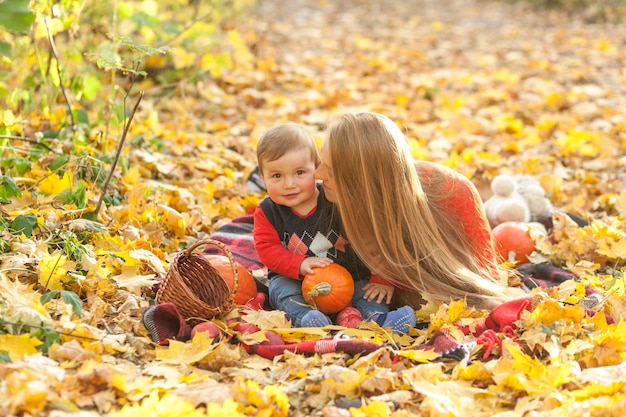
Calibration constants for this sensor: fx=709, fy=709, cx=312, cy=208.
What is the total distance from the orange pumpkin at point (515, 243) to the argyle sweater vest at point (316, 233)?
897 mm

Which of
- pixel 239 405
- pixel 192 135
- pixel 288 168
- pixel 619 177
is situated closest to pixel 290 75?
pixel 192 135

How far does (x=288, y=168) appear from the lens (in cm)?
302

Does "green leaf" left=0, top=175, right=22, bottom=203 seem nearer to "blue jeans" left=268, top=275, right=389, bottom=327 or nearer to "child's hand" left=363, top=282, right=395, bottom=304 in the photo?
"blue jeans" left=268, top=275, right=389, bottom=327

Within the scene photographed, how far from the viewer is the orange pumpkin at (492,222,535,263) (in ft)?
12.0

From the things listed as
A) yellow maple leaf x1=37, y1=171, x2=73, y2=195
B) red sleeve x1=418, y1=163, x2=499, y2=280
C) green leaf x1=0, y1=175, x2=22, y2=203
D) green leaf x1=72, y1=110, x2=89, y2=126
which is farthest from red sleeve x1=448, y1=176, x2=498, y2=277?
A: green leaf x1=72, y1=110, x2=89, y2=126

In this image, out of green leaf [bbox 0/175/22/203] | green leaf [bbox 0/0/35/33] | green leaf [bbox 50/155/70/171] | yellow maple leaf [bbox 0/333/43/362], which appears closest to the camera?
yellow maple leaf [bbox 0/333/43/362]

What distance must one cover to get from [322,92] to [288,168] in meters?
4.11

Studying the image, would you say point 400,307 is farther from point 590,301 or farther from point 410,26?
point 410,26

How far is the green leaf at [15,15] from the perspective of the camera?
2.40 m

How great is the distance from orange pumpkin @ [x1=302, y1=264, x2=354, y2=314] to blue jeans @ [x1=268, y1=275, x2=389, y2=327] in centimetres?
5

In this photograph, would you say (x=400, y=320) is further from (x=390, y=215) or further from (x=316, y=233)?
(x=316, y=233)

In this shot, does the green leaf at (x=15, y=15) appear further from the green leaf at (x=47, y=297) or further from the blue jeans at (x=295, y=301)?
the blue jeans at (x=295, y=301)

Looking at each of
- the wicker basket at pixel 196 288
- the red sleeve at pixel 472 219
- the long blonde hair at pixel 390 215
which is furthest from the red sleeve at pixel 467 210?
the wicker basket at pixel 196 288

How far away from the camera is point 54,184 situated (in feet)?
11.2
